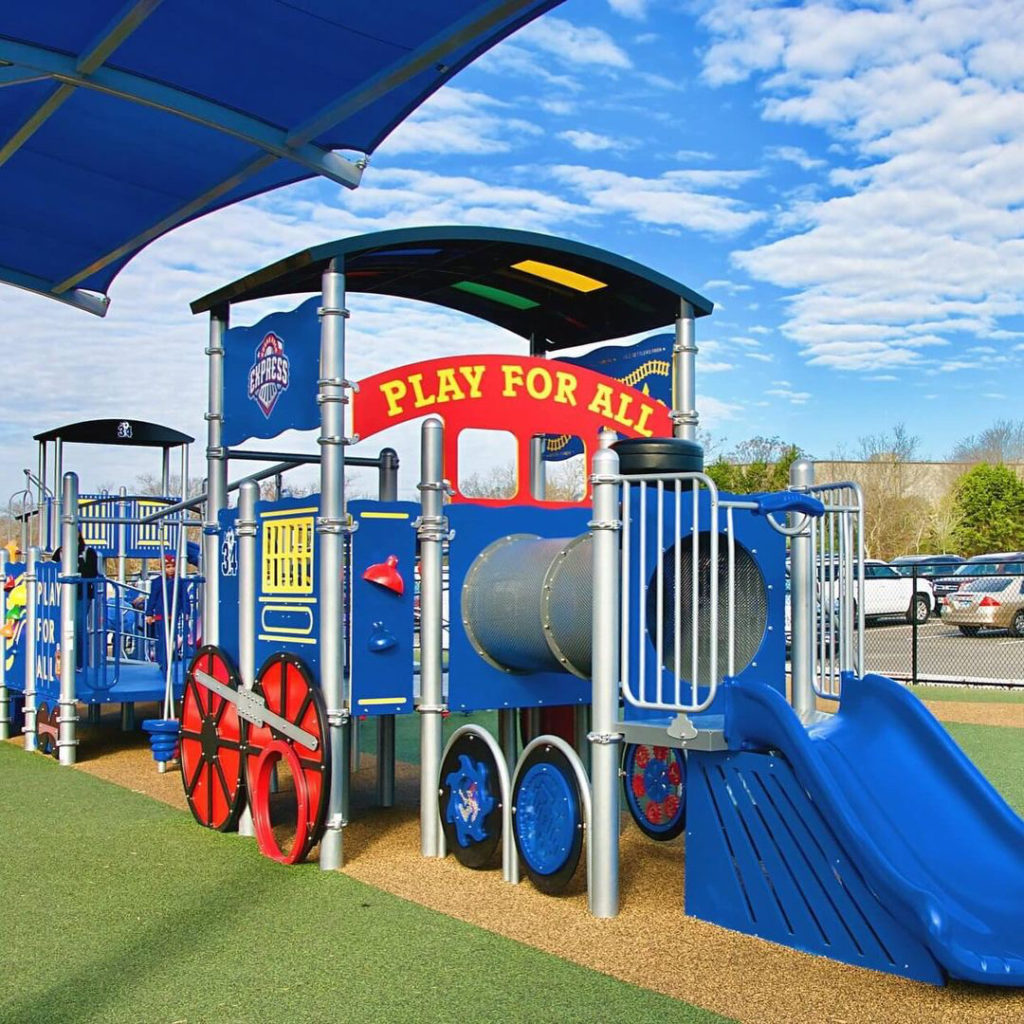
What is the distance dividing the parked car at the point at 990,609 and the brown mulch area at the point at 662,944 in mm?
18749

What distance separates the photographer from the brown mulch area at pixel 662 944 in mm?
4160

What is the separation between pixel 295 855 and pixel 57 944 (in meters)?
1.56

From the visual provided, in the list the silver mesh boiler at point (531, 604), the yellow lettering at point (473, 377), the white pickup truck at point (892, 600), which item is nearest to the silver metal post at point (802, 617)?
the silver mesh boiler at point (531, 604)

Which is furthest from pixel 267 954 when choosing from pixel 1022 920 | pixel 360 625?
pixel 1022 920

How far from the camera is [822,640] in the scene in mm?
6211

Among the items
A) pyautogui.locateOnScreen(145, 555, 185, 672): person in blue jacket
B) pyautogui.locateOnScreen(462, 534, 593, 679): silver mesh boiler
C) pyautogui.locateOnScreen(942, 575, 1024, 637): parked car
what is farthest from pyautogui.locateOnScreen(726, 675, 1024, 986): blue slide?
pyautogui.locateOnScreen(942, 575, 1024, 637): parked car

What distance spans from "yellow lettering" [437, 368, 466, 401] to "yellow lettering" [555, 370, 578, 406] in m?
0.66

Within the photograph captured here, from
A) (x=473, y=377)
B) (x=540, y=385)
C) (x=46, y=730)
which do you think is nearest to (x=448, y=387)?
(x=473, y=377)

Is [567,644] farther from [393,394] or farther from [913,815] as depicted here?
[913,815]

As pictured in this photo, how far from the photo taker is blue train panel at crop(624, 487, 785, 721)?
18.3 feet

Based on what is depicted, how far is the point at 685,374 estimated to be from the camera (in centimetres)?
784

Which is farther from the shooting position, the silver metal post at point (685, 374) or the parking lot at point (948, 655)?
the parking lot at point (948, 655)

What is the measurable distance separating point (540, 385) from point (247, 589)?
2163 millimetres

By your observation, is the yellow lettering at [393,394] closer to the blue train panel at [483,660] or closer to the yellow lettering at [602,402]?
the blue train panel at [483,660]
